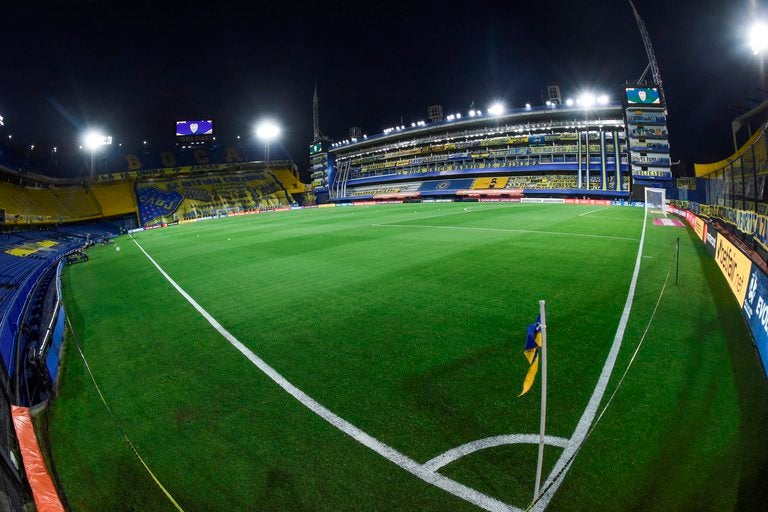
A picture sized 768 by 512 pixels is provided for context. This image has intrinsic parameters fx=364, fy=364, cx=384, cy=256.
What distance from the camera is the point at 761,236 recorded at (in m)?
11.5

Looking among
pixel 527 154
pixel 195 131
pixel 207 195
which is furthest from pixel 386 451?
pixel 195 131

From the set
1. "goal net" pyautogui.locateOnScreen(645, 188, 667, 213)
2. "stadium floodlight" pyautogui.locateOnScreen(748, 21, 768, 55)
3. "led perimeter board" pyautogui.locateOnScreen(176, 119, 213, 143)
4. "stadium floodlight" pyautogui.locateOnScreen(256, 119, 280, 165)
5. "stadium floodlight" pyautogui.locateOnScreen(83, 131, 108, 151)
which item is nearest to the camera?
"stadium floodlight" pyautogui.locateOnScreen(748, 21, 768, 55)

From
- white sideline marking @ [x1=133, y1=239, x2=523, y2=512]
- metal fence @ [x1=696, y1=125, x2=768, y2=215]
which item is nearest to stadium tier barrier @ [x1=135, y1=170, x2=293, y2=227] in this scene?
white sideline marking @ [x1=133, y1=239, x2=523, y2=512]

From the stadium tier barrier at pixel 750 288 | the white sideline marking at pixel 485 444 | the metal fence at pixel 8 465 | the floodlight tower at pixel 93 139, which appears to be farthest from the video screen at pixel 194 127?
the white sideline marking at pixel 485 444

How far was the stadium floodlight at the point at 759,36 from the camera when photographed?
2670 centimetres

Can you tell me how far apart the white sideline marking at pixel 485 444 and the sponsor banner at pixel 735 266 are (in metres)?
6.76

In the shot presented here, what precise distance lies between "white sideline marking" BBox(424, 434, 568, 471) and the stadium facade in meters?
60.6

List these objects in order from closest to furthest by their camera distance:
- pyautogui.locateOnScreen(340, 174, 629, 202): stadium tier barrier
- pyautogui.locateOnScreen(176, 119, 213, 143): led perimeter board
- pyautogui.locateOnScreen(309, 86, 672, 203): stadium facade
Answer: pyautogui.locateOnScreen(309, 86, 672, 203): stadium facade → pyautogui.locateOnScreen(340, 174, 629, 202): stadium tier barrier → pyautogui.locateOnScreen(176, 119, 213, 143): led perimeter board

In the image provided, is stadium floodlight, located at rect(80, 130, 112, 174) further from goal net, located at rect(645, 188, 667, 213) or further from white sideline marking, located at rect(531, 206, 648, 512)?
goal net, located at rect(645, 188, 667, 213)

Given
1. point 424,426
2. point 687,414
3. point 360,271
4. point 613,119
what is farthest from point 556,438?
point 613,119

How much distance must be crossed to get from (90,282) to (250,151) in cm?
8519

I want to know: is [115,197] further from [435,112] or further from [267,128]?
[435,112]

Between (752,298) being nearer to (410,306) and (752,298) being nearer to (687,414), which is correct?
(687,414)

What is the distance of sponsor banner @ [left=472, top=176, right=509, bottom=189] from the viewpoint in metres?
70.1
